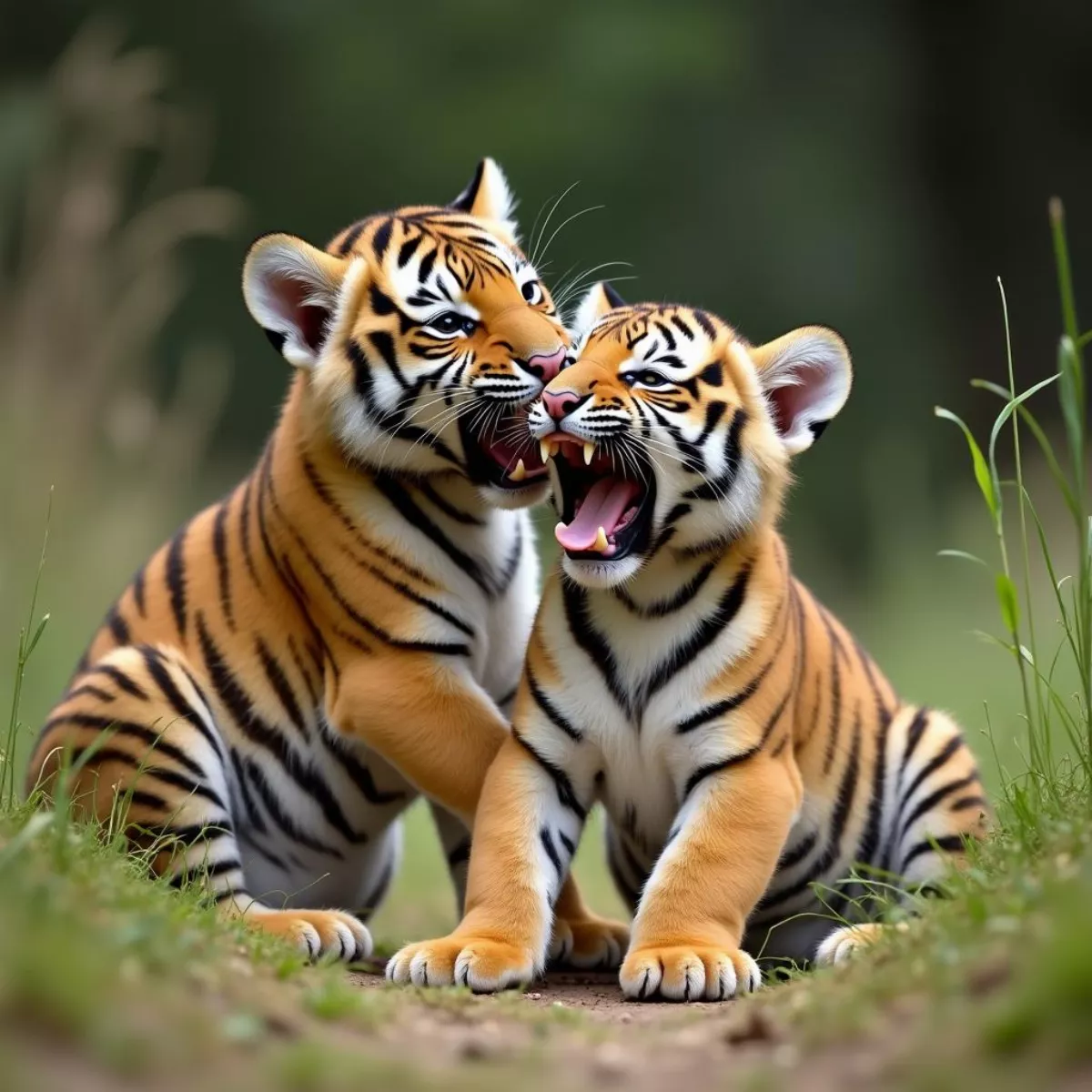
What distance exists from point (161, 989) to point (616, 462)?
1667 millimetres

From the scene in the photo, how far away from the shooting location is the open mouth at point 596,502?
364 centimetres

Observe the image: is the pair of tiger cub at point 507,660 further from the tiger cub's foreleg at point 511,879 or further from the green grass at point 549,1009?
the green grass at point 549,1009

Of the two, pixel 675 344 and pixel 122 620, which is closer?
pixel 675 344

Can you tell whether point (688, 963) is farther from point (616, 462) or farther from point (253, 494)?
point (253, 494)

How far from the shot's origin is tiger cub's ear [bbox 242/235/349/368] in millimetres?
4238

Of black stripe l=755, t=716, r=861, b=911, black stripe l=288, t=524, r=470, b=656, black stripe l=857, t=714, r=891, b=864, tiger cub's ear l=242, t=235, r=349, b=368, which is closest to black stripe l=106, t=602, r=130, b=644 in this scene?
black stripe l=288, t=524, r=470, b=656

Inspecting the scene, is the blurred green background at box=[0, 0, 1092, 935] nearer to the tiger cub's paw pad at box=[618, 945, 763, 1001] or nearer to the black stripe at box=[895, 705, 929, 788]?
the black stripe at box=[895, 705, 929, 788]

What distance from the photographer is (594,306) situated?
4172 millimetres

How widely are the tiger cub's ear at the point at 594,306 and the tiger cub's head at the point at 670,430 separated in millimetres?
145

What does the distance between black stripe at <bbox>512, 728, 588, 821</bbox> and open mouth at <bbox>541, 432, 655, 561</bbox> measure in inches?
17.5

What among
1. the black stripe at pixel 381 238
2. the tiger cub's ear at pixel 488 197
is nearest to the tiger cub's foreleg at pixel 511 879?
the black stripe at pixel 381 238

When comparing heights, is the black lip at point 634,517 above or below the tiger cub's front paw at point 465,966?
above

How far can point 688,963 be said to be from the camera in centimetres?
339

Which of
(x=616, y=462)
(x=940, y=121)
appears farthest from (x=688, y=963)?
(x=940, y=121)
